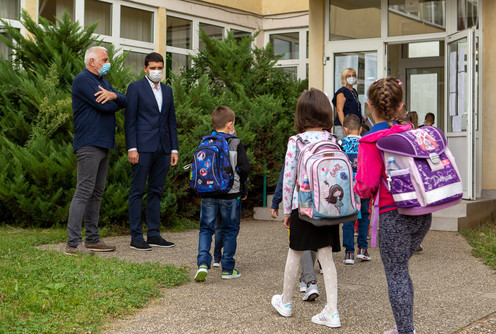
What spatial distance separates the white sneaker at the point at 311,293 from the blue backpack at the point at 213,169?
114 cm

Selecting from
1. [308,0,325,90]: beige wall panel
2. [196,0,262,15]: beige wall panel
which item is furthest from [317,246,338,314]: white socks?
[196,0,262,15]: beige wall panel

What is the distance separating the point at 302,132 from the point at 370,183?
82 centimetres

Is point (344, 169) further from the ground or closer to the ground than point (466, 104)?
closer to the ground

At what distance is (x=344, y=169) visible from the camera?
414cm

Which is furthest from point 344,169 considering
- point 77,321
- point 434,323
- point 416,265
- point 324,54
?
point 324,54

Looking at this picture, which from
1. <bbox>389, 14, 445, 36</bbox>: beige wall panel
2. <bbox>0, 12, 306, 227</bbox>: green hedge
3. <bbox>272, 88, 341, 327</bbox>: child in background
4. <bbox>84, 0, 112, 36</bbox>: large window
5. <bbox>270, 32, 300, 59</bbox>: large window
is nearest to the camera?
<bbox>272, 88, 341, 327</bbox>: child in background

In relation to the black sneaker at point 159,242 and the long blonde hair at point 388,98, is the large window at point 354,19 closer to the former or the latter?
the black sneaker at point 159,242

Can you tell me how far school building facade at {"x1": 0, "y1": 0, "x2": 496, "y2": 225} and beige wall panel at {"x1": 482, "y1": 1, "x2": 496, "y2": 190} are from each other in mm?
15

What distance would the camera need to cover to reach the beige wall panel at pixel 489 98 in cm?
1042

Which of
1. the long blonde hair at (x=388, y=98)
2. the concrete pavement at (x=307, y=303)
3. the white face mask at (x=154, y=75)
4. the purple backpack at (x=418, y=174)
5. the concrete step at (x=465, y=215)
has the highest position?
the white face mask at (x=154, y=75)

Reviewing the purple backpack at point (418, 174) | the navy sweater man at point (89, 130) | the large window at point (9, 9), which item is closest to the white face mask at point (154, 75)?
the navy sweater man at point (89, 130)

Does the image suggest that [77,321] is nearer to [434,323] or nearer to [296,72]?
[434,323]

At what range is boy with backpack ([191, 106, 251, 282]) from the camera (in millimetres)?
5473

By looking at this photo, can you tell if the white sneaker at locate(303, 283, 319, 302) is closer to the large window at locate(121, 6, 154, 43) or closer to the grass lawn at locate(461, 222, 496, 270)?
the grass lawn at locate(461, 222, 496, 270)
